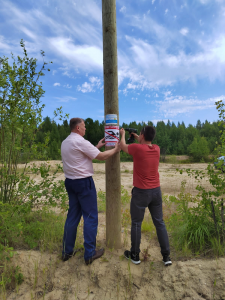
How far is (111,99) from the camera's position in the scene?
3607 mm

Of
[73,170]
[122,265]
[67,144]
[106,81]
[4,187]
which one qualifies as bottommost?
[122,265]

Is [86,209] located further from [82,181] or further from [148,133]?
[148,133]

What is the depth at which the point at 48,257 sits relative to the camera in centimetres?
353

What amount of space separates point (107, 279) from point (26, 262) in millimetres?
1322

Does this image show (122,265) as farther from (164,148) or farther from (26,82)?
(164,148)

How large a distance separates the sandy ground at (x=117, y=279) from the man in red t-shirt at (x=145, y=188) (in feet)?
0.72

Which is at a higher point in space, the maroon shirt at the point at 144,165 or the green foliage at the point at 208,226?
the maroon shirt at the point at 144,165

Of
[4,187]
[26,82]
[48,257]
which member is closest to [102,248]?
[48,257]

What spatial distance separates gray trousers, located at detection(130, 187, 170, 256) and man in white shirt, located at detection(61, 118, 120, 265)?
605mm

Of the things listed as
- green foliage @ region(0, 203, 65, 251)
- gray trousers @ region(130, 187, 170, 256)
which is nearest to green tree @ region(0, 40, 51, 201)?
green foliage @ region(0, 203, 65, 251)

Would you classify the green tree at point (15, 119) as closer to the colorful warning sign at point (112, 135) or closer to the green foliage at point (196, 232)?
the colorful warning sign at point (112, 135)

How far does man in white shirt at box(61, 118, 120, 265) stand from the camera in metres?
3.23

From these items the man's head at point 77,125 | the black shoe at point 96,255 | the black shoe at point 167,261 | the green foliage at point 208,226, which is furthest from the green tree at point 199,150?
the man's head at point 77,125

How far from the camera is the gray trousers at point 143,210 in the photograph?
3168mm
